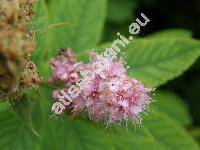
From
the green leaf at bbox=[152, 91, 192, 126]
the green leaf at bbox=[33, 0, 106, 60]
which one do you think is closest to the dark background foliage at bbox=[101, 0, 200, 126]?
the green leaf at bbox=[152, 91, 192, 126]

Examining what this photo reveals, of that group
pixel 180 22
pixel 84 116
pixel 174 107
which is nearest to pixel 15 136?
pixel 84 116

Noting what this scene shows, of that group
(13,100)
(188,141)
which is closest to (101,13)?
(188,141)

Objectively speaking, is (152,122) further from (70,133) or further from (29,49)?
(29,49)

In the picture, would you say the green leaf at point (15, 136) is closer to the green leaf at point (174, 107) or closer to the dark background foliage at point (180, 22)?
the green leaf at point (174, 107)

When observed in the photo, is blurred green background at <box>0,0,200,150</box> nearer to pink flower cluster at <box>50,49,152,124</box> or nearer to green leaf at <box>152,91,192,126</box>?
pink flower cluster at <box>50,49,152,124</box>

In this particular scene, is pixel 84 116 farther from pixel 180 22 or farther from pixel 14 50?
pixel 180 22

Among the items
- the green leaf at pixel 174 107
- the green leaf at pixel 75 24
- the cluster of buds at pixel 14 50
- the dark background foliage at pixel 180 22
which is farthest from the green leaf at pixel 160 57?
the dark background foliage at pixel 180 22
